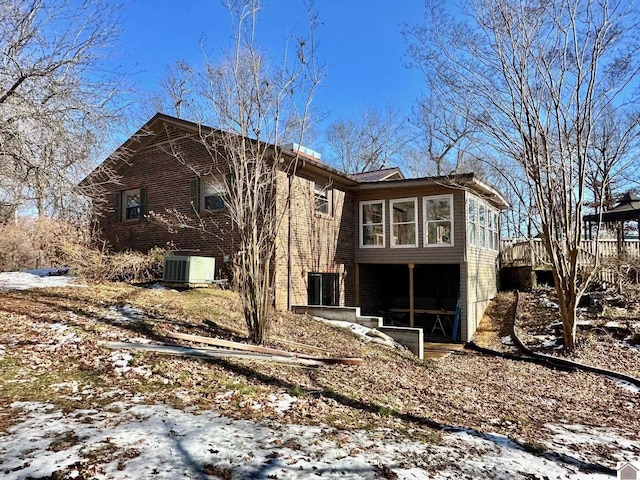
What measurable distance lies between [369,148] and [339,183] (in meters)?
22.4

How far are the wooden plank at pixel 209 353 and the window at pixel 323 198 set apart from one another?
7.18 metres

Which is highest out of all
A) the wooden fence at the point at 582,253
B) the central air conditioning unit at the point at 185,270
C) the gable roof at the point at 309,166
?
the gable roof at the point at 309,166

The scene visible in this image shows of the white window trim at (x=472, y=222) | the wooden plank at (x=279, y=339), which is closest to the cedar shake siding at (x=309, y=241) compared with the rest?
the wooden plank at (x=279, y=339)

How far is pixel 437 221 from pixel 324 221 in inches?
144

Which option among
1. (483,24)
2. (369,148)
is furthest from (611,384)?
(369,148)

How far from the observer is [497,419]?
5520 mm

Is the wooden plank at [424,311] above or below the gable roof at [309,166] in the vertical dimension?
below

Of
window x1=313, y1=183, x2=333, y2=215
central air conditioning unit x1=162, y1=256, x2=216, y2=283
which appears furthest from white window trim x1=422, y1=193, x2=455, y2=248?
central air conditioning unit x1=162, y1=256, x2=216, y2=283

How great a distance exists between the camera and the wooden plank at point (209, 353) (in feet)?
19.7

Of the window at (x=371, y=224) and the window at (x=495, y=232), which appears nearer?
the window at (x=371, y=224)

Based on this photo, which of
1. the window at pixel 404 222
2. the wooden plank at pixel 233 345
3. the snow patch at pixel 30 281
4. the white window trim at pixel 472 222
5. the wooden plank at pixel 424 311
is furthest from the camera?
the wooden plank at pixel 424 311

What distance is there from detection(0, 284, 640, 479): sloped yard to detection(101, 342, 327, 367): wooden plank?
124 mm

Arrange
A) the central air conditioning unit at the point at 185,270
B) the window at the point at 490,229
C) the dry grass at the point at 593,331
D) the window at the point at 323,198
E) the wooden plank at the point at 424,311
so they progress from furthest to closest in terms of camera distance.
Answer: the window at the point at 490,229
the wooden plank at the point at 424,311
the window at the point at 323,198
the central air conditioning unit at the point at 185,270
the dry grass at the point at 593,331

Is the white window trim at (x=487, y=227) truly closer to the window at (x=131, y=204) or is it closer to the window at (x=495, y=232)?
the window at (x=495, y=232)
